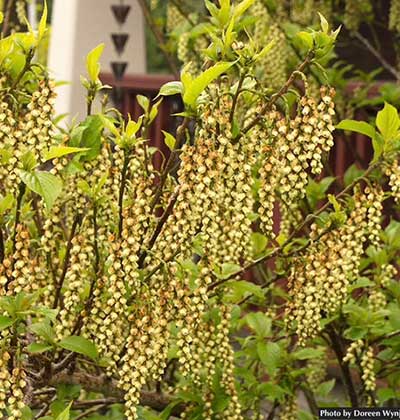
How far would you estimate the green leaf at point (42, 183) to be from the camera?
3.11 m

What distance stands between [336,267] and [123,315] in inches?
31.3

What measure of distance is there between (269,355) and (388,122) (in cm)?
122

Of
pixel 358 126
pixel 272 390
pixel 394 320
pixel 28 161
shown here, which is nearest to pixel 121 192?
pixel 28 161

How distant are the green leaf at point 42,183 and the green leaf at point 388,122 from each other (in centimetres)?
→ 115

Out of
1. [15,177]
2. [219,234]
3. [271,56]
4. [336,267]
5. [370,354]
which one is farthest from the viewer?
[271,56]

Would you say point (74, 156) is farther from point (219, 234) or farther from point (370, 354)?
point (370, 354)

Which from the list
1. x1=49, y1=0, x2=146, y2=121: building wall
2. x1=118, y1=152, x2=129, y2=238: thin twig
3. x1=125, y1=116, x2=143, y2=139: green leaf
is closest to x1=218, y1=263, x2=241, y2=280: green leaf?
x1=118, y1=152, x2=129, y2=238: thin twig

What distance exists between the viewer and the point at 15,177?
129 inches

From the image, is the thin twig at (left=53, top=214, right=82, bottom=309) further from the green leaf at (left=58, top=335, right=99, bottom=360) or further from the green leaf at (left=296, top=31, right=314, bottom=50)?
the green leaf at (left=296, top=31, right=314, bottom=50)

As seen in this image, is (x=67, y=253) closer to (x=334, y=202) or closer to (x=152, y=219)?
(x=152, y=219)

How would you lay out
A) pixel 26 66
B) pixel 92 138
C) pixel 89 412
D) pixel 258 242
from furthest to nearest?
pixel 258 242, pixel 89 412, pixel 92 138, pixel 26 66

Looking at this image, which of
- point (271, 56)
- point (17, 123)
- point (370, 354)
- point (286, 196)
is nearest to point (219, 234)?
point (286, 196)

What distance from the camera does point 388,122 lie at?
366 centimetres

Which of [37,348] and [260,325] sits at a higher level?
[37,348]
